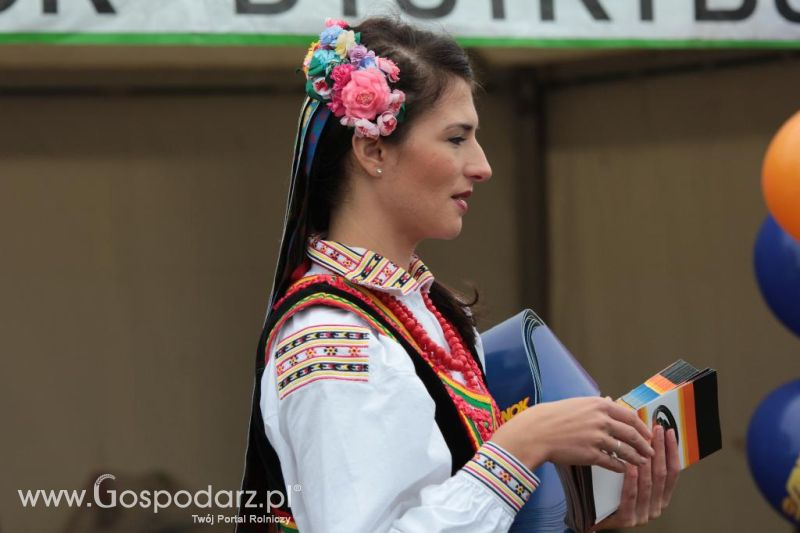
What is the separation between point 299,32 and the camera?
9.64ft

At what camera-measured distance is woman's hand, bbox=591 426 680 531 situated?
5.02 feet

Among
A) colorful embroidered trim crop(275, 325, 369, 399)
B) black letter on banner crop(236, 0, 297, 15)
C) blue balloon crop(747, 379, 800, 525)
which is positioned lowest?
blue balloon crop(747, 379, 800, 525)

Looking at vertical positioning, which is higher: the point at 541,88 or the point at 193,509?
the point at 541,88

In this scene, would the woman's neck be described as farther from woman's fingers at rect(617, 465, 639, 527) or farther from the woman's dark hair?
woman's fingers at rect(617, 465, 639, 527)

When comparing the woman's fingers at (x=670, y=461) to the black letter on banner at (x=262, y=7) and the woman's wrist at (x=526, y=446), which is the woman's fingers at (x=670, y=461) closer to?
the woman's wrist at (x=526, y=446)

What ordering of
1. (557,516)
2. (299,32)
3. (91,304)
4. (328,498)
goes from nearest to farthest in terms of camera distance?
(328,498)
(557,516)
(299,32)
(91,304)

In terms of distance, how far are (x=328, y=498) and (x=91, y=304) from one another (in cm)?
281

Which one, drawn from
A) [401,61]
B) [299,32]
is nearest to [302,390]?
[401,61]

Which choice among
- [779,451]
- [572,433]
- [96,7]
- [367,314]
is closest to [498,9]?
[96,7]

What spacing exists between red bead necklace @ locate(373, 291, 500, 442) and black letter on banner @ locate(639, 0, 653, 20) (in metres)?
1.76

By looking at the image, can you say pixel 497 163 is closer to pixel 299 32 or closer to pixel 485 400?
pixel 299 32

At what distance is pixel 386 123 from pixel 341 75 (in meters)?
0.11

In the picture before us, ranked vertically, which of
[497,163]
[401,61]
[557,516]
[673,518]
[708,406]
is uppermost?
[401,61]

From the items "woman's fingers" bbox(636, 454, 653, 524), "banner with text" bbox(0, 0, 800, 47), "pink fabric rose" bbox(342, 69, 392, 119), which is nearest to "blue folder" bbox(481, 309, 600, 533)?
"woman's fingers" bbox(636, 454, 653, 524)
